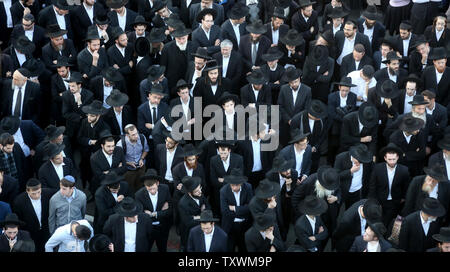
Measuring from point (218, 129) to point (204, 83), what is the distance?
1.21m

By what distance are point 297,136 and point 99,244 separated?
3.46 metres

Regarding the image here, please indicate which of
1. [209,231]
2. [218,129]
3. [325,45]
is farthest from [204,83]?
[209,231]

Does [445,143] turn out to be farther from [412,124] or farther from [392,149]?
[392,149]


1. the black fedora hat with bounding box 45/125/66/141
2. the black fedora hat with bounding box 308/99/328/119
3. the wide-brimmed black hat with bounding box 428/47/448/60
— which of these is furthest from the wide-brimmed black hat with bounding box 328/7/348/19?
the black fedora hat with bounding box 45/125/66/141

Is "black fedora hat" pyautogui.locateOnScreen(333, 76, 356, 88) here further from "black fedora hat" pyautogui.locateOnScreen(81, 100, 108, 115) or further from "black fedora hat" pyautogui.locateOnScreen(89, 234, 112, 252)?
"black fedora hat" pyautogui.locateOnScreen(89, 234, 112, 252)

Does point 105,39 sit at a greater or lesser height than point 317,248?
greater

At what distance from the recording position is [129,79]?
1688cm

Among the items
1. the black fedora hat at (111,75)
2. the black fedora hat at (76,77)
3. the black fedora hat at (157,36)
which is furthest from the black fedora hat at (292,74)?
the black fedora hat at (76,77)

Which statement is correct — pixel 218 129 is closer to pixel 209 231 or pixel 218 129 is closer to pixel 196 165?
pixel 196 165

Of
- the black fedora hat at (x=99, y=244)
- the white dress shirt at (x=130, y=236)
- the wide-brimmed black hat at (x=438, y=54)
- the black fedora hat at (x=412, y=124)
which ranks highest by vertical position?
the wide-brimmed black hat at (x=438, y=54)

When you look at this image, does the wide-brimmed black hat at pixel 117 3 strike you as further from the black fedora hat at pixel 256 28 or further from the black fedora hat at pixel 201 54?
the black fedora hat at pixel 256 28

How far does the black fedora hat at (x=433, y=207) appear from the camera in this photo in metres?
13.2

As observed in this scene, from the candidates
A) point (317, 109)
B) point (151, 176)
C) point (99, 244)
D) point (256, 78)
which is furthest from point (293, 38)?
point (99, 244)

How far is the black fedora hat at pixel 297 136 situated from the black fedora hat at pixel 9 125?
399cm
